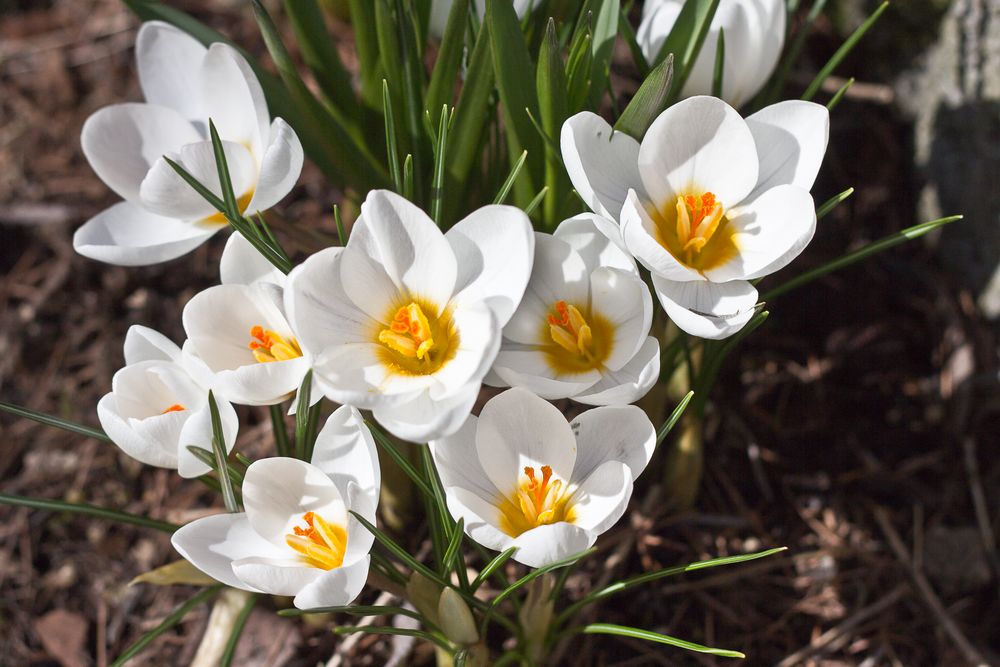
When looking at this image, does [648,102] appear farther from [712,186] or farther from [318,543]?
[318,543]

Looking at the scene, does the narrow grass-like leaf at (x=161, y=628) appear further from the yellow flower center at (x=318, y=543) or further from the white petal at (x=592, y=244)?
the white petal at (x=592, y=244)

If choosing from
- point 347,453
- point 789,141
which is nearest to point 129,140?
point 347,453

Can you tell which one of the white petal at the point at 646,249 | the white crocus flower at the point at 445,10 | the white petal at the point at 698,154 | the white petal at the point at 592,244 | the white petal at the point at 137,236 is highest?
the white crocus flower at the point at 445,10

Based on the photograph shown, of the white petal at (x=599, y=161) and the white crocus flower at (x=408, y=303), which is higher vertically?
the white petal at (x=599, y=161)

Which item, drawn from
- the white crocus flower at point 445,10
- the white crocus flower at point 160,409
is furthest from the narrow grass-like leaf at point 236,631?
the white crocus flower at point 445,10

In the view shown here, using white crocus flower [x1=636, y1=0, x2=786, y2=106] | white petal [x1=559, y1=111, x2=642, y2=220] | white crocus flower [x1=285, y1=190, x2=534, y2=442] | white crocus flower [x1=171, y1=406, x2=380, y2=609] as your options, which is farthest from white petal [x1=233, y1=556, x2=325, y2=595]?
white crocus flower [x1=636, y1=0, x2=786, y2=106]
